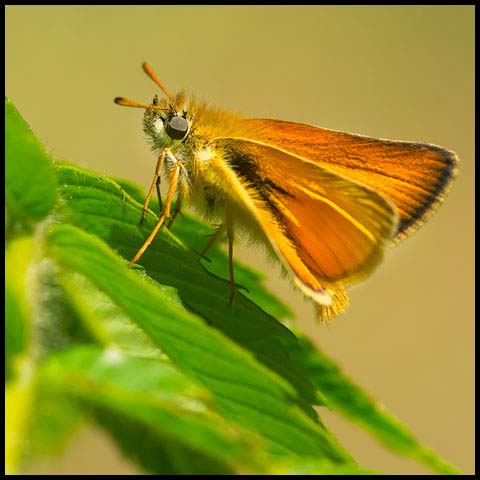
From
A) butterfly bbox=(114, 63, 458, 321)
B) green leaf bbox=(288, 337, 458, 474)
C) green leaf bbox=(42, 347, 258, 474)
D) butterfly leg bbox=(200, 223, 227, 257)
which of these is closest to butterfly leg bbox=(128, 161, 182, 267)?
butterfly bbox=(114, 63, 458, 321)

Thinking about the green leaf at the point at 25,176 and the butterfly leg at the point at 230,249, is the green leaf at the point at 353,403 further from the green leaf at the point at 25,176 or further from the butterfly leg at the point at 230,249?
the green leaf at the point at 25,176

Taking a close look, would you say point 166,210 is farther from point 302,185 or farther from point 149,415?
point 149,415

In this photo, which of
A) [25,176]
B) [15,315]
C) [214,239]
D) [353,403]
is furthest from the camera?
[214,239]

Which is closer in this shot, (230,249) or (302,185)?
(230,249)

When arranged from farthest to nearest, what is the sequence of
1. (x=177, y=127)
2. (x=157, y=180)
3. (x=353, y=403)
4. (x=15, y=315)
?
(x=177, y=127) → (x=157, y=180) → (x=353, y=403) → (x=15, y=315)

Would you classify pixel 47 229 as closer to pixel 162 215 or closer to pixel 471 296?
pixel 162 215

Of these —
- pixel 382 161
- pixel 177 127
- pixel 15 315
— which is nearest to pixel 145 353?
pixel 15 315

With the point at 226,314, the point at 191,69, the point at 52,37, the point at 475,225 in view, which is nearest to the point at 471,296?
the point at 475,225

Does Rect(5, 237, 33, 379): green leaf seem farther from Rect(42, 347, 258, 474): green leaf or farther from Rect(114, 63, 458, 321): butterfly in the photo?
Rect(114, 63, 458, 321): butterfly
